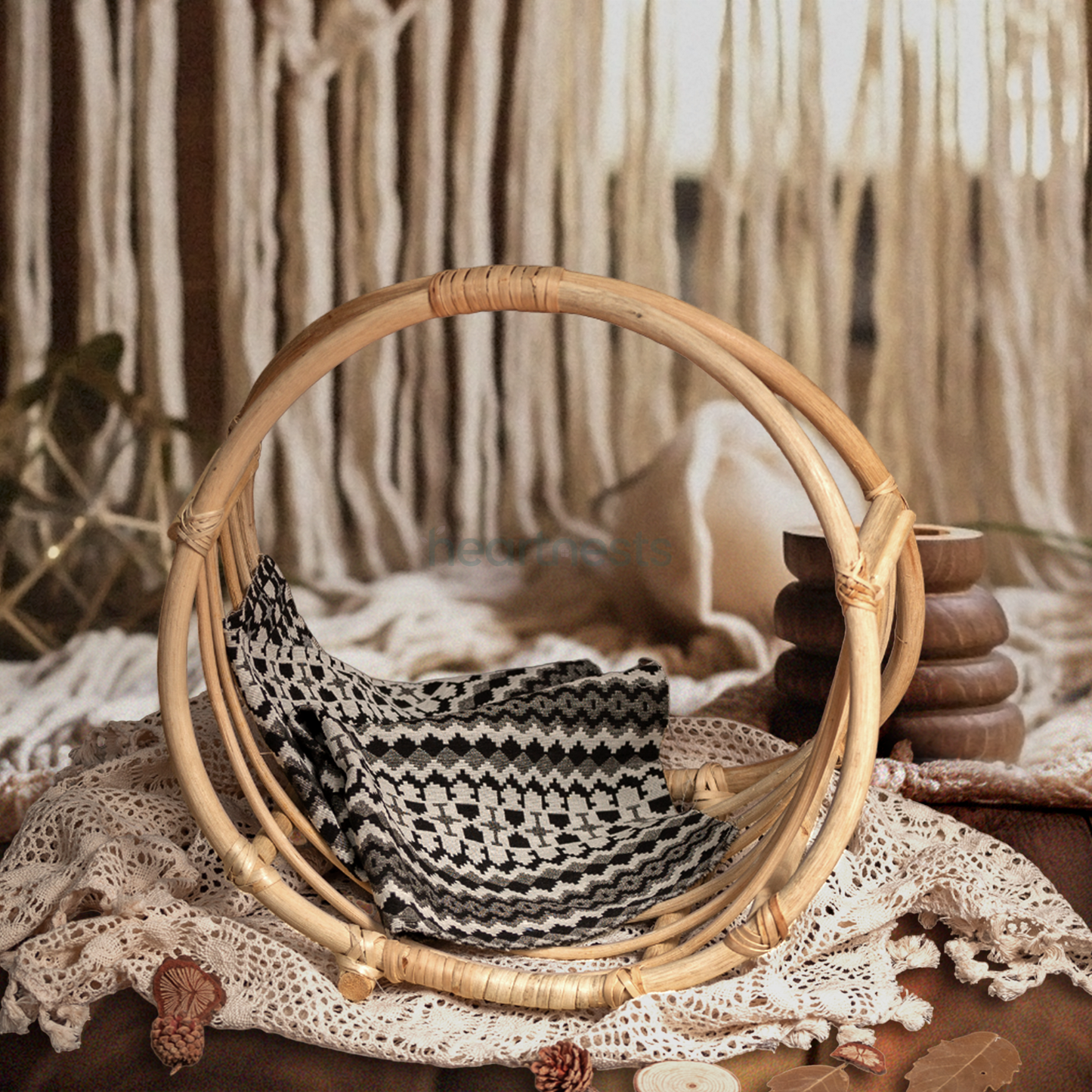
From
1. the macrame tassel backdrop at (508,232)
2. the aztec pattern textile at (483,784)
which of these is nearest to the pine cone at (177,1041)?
the aztec pattern textile at (483,784)

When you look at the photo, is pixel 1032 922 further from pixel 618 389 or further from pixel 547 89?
pixel 547 89

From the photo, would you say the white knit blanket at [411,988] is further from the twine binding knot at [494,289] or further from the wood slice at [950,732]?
the twine binding knot at [494,289]

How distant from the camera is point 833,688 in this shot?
0.94 metres

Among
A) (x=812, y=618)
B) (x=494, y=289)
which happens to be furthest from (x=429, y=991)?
(x=812, y=618)

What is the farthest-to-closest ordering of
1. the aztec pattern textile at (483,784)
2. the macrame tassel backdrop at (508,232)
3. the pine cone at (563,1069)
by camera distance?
the macrame tassel backdrop at (508,232) → the aztec pattern textile at (483,784) → the pine cone at (563,1069)

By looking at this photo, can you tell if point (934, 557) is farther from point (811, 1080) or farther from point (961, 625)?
point (811, 1080)

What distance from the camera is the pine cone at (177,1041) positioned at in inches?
33.8

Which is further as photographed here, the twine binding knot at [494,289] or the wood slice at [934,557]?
the wood slice at [934,557]

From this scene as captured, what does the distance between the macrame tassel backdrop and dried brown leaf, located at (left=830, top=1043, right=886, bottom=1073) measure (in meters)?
1.08

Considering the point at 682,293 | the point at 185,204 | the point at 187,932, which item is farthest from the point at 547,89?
the point at 187,932

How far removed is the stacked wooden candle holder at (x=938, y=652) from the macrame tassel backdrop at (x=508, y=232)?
0.45m

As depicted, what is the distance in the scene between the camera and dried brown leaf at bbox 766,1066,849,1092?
2.72 ft

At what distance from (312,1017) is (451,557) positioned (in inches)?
43.5

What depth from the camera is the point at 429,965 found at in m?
0.91
